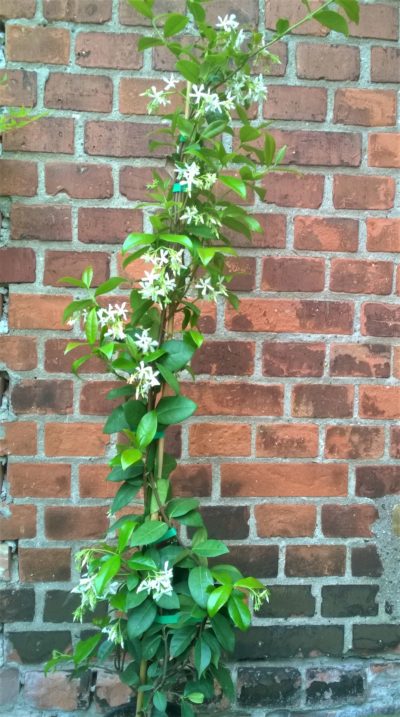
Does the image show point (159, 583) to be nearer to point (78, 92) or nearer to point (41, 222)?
point (41, 222)

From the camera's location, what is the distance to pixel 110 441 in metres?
1.57

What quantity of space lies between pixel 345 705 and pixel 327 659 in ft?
0.40

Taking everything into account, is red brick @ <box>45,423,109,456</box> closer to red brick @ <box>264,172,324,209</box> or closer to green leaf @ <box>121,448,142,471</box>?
green leaf @ <box>121,448,142,471</box>

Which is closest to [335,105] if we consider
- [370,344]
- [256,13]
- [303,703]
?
[256,13]

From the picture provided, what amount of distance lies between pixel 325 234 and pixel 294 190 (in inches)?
5.0

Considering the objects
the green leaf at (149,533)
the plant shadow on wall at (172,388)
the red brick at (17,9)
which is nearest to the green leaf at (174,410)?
the plant shadow on wall at (172,388)

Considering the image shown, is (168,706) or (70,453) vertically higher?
(70,453)

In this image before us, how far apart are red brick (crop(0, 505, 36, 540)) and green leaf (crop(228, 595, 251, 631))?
61cm

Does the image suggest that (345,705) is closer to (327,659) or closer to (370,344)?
(327,659)

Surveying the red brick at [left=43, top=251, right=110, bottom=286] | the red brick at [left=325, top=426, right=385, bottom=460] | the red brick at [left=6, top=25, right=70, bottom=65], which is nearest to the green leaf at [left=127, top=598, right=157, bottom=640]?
the red brick at [left=325, top=426, right=385, bottom=460]

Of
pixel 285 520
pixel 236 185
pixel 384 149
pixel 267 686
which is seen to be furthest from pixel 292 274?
pixel 267 686

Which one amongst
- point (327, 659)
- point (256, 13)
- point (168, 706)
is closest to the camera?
point (168, 706)

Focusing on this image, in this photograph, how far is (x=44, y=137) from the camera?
1522mm

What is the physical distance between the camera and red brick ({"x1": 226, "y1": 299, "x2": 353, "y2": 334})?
1.58 meters
